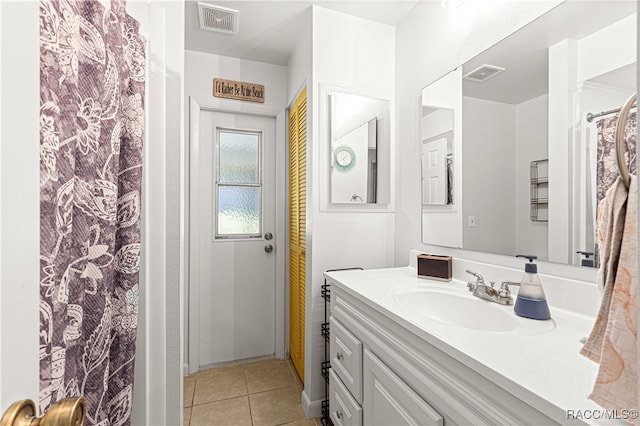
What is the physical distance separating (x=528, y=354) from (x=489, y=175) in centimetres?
86

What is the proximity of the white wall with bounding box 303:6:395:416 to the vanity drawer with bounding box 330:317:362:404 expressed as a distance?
33 centimetres

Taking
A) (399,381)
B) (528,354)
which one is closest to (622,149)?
(528,354)

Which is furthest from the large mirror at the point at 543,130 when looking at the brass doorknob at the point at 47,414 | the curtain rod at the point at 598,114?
the brass doorknob at the point at 47,414

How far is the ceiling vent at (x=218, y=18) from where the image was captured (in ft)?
5.75

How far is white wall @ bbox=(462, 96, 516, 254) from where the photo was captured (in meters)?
1.22

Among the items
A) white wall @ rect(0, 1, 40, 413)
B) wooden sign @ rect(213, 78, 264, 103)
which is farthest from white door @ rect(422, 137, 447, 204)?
white wall @ rect(0, 1, 40, 413)

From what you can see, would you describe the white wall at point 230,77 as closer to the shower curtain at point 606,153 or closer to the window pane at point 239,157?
the window pane at point 239,157

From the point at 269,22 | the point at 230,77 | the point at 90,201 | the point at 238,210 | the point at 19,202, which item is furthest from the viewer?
the point at 238,210

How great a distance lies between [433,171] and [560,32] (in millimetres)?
741

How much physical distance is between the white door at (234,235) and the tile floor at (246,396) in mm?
168

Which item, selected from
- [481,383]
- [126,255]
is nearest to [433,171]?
[481,383]

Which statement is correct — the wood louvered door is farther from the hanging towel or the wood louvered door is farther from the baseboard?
the hanging towel

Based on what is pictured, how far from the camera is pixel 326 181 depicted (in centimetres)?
179

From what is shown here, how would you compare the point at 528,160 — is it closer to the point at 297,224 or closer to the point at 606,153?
the point at 606,153
